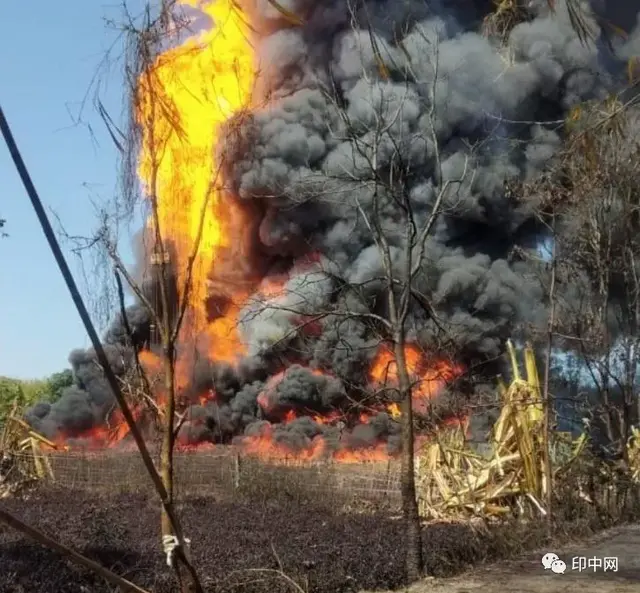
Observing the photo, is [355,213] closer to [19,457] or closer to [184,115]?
[19,457]

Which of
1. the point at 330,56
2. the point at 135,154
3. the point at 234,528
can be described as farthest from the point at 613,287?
the point at 135,154

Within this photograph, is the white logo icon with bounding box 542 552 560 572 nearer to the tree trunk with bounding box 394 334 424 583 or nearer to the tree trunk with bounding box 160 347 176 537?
the tree trunk with bounding box 394 334 424 583

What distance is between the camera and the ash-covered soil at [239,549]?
8.38m

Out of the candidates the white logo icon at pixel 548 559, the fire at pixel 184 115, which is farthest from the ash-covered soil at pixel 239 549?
the fire at pixel 184 115

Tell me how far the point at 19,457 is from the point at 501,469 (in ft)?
36.4

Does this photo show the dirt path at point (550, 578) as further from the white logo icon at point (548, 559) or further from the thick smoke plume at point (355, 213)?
the thick smoke plume at point (355, 213)

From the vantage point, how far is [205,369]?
2917 cm

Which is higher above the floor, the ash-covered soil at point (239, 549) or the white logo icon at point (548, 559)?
the ash-covered soil at point (239, 549)

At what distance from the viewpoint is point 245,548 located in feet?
35.1

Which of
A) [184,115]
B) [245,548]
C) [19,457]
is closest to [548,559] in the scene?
[245,548]

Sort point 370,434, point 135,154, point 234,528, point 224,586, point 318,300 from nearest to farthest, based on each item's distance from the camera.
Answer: point 135,154, point 224,586, point 234,528, point 318,300, point 370,434

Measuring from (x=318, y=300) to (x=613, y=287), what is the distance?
261 inches

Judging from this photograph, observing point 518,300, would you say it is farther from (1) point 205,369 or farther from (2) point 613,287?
(1) point 205,369

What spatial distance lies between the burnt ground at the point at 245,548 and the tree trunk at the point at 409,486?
284mm
